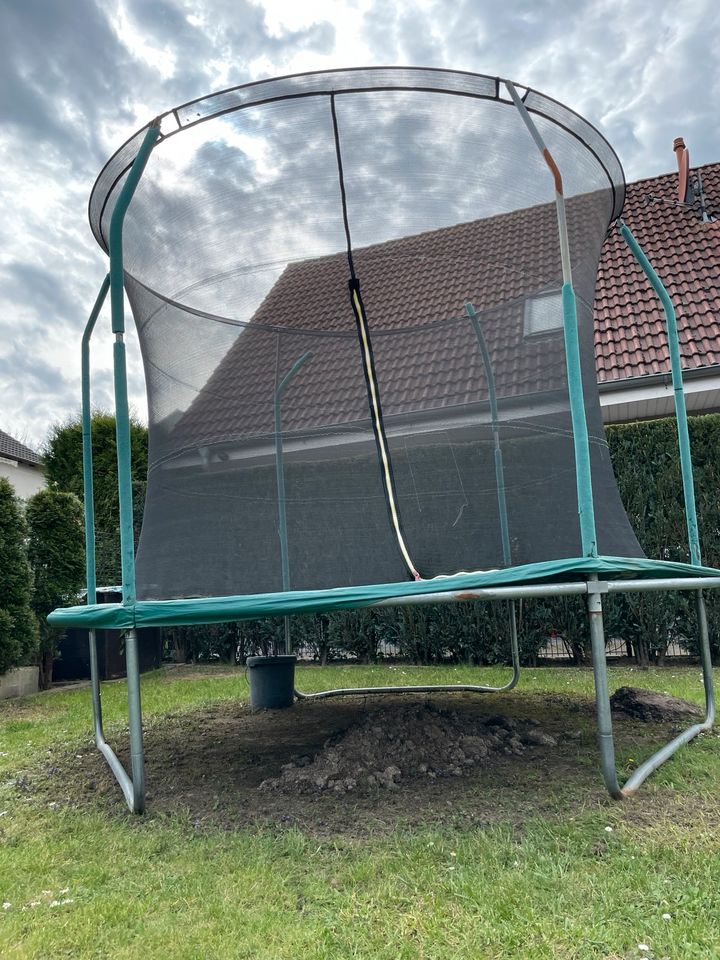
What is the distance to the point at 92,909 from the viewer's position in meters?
1.54

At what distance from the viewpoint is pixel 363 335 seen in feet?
11.5

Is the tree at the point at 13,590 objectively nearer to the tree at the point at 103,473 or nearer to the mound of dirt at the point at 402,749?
the tree at the point at 103,473

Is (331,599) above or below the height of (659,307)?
below

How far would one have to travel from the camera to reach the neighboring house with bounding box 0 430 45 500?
1493cm

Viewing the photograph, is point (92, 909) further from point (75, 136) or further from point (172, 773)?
point (75, 136)

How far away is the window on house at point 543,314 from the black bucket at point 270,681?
2.10 metres

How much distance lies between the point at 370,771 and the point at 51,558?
3.61 meters

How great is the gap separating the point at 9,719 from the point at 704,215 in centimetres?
755

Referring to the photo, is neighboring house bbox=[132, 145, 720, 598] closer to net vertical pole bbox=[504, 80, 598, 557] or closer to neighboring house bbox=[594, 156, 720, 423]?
net vertical pole bbox=[504, 80, 598, 557]

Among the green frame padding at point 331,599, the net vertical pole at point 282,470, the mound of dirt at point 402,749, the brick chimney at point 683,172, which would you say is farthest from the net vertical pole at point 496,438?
the brick chimney at point 683,172

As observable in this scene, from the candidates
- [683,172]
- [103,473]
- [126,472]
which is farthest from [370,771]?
[683,172]

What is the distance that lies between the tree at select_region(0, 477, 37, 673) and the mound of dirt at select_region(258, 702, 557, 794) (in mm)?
2768

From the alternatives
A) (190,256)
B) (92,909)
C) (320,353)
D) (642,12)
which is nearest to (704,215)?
(642,12)

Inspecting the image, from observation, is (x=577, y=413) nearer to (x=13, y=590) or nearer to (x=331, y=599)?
(x=331, y=599)
